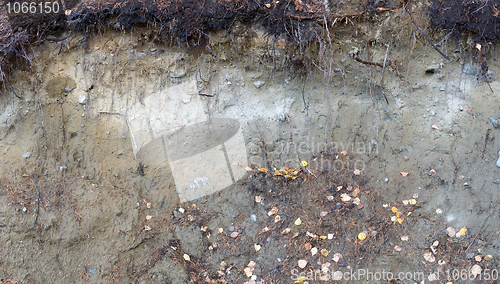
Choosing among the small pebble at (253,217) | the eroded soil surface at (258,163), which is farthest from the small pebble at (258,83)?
the small pebble at (253,217)

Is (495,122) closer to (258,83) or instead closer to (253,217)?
(258,83)

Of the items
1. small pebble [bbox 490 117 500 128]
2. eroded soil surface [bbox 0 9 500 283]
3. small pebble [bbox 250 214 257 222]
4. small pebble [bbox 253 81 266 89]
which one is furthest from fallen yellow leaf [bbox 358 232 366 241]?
small pebble [bbox 253 81 266 89]

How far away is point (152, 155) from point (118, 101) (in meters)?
0.75

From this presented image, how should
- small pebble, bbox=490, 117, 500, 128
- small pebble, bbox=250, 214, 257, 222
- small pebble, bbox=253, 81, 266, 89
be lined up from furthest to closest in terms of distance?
small pebble, bbox=253, 81, 266, 89, small pebble, bbox=250, 214, 257, 222, small pebble, bbox=490, 117, 500, 128

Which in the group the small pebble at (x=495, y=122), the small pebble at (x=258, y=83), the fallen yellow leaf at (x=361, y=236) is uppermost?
the small pebble at (x=258, y=83)

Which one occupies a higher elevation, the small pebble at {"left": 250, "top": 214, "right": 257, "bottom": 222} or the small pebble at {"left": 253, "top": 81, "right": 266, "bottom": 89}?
the small pebble at {"left": 253, "top": 81, "right": 266, "bottom": 89}

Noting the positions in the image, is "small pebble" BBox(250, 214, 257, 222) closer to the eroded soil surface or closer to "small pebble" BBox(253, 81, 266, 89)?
the eroded soil surface

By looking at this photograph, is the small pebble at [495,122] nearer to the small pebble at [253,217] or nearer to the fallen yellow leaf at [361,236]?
the fallen yellow leaf at [361,236]

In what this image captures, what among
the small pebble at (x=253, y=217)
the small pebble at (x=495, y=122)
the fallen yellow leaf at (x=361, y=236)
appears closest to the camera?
the fallen yellow leaf at (x=361, y=236)

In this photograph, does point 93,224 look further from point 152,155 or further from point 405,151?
point 405,151

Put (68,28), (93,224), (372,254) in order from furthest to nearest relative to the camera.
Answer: (68,28) → (93,224) → (372,254)

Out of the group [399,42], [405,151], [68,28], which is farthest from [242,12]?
[405,151]

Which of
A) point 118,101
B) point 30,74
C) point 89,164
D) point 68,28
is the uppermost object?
point 68,28

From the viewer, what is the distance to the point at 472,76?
3578 mm
